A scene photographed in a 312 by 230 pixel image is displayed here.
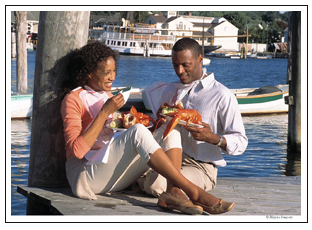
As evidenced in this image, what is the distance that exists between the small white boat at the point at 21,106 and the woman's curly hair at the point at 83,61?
32.9ft

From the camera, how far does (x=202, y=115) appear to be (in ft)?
12.8

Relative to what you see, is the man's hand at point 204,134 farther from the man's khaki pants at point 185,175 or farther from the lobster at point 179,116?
the man's khaki pants at point 185,175

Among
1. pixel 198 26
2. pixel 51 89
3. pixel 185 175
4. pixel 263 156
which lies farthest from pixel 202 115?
pixel 198 26

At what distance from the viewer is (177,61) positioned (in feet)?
13.0

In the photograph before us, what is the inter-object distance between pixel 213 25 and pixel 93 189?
8245cm

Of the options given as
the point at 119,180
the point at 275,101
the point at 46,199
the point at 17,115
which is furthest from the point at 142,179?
the point at 275,101

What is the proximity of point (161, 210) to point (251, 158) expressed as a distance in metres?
7.19

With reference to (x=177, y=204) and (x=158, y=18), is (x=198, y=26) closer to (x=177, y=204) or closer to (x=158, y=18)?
(x=158, y=18)

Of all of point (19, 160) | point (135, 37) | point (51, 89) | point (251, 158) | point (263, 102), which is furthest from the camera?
point (135, 37)

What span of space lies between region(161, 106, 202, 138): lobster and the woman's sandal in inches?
19.4

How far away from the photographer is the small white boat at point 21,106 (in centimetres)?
1358

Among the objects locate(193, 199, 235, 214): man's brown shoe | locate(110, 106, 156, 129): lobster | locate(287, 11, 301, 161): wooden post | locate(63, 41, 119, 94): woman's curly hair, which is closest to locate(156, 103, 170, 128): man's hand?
locate(110, 106, 156, 129): lobster

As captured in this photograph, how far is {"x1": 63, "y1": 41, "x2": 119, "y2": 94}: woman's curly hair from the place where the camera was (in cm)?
387

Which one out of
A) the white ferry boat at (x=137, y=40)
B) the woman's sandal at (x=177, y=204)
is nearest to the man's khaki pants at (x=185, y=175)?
the woman's sandal at (x=177, y=204)
